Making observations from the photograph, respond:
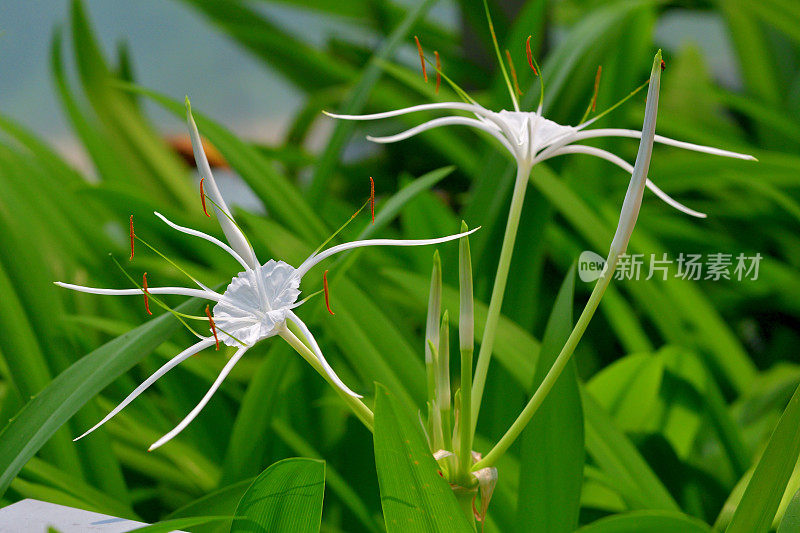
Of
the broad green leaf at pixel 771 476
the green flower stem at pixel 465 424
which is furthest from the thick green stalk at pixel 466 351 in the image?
the broad green leaf at pixel 771 476

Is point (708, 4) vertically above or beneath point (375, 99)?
above

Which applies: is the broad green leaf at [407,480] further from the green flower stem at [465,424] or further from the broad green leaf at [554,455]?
the broad green leaf at [554,455]

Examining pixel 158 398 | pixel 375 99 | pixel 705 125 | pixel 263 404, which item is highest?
pixel 705 125

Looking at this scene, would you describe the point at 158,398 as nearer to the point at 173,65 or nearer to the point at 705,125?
the point at 705,125

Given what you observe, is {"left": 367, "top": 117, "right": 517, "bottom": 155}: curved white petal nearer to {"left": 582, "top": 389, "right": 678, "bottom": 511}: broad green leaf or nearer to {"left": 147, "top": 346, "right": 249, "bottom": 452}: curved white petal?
{"left": 147, "top": 346, "right": 249, "bottom": 452}: curved white petal

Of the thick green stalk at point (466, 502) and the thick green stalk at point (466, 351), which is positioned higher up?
the thick green stalk at point (466, 351)

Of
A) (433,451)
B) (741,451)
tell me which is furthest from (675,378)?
(433,451)

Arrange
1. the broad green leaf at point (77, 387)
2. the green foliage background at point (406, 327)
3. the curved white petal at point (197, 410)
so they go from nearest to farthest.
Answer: the curved white petal at point (197, 410) → the broad green leaf at point (77, 387) → the green foliage background at point (406, 327)
